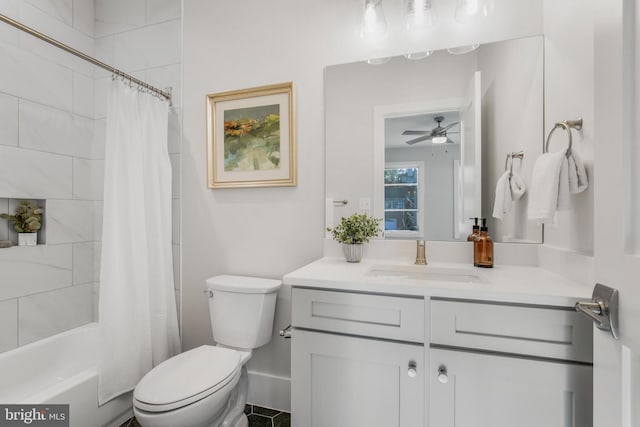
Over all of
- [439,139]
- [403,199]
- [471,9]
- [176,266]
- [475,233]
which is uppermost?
[471,9]

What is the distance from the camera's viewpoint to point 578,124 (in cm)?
110

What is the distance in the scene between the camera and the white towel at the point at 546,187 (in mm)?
1059

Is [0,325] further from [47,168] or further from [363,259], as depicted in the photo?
[363,259]

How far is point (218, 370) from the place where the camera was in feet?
4.44

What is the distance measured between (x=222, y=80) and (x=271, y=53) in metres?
0.36

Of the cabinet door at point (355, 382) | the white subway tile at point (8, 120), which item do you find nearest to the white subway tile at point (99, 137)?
the white subway tile at point (8, 120)

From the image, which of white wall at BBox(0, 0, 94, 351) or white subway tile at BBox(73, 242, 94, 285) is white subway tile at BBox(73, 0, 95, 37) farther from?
white subway tile at BBox(73, 242, 94, 285)

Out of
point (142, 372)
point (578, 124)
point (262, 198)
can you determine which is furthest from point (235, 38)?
point (142, 372)

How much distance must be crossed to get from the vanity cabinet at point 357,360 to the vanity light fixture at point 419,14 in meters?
1.29

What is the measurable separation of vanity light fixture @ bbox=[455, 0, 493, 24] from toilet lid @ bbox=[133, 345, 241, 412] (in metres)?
1.91

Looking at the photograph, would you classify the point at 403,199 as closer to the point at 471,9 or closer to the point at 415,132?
the point at 415,132

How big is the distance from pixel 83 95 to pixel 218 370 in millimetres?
2095

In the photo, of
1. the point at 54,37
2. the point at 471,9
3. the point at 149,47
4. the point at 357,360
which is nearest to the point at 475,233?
the point at 357,360

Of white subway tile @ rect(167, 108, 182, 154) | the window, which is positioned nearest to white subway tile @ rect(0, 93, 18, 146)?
white subway tile @ rect(167, 108, 182, 154)
